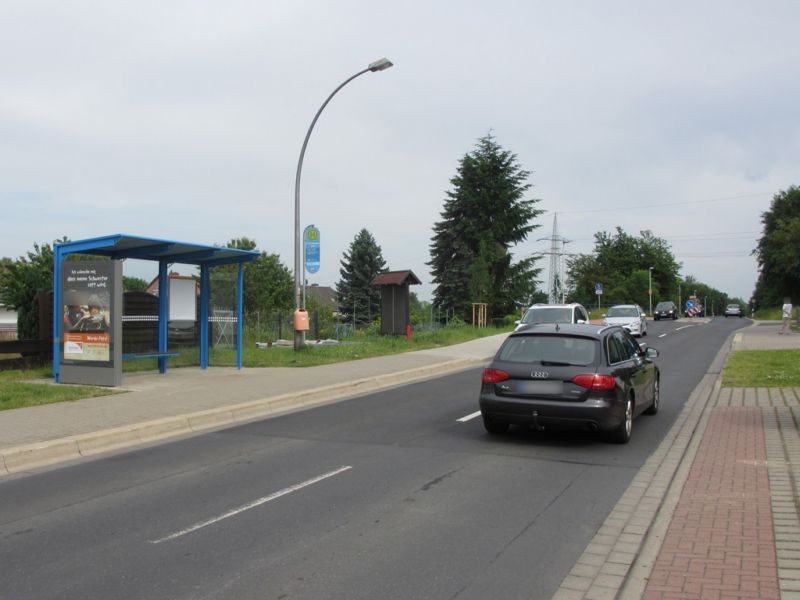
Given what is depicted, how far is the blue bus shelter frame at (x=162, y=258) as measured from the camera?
13477 mm

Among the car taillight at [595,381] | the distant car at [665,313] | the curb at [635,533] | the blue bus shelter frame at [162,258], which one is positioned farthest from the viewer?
the distant car at [665,313]

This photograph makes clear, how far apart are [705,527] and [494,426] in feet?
13.0

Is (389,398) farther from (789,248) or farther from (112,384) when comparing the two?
(789,248)

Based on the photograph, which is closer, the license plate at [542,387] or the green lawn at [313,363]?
the license plate at [542,387]

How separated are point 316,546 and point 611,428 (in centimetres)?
444

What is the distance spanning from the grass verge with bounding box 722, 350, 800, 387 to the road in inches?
222

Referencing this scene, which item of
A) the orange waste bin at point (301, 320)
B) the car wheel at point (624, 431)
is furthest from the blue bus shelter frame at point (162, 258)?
the car wheel at point (624, 431)

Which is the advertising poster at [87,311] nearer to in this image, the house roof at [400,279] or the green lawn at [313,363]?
the green lawn at [313,363]

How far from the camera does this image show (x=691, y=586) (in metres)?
4.21

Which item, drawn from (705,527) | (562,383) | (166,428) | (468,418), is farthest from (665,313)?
(705,527)

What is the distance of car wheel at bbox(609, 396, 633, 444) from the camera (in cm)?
858

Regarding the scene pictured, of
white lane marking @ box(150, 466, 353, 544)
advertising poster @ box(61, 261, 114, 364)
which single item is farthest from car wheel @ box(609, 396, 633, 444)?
advertising poster @ box(61, 261, 114, 364)

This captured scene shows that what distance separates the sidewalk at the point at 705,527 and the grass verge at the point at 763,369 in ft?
17.0

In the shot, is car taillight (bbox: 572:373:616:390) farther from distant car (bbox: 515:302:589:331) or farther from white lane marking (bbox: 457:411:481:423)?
distant car (bbox: 515:302:589:331)
